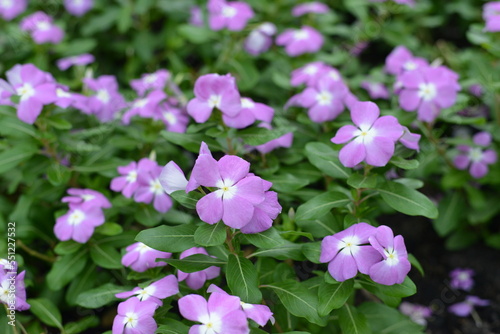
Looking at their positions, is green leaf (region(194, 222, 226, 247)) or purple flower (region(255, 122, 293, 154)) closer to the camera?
green leaf (region(194, 222, 226, 247))

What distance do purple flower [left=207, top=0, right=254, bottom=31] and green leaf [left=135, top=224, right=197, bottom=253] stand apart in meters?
1.66

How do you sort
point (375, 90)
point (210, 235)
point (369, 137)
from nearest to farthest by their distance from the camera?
1. point (210, 235)
2. point (369, 137)
3. point (375, 90)

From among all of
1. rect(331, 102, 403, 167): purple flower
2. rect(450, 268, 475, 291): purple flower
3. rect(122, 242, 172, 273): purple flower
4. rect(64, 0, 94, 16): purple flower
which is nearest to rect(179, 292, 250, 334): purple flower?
rect(122, 242, 172, 273): purple flower

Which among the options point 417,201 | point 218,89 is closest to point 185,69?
point 218,89

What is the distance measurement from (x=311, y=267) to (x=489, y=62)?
5.13 feet

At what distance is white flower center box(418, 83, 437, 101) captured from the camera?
8.14ft

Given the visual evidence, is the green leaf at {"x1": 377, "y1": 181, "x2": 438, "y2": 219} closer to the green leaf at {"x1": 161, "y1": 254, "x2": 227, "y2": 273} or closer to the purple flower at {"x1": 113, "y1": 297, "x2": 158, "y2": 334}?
the green leaf at {"x1": 161, "y1": 254, "x2": 227, "y2": 273}

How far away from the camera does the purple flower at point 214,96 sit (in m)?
2.06

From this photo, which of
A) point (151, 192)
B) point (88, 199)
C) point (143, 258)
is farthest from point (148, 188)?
point (143, 258)

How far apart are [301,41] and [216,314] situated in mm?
2042

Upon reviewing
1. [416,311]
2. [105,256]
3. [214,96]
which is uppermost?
[214,96]

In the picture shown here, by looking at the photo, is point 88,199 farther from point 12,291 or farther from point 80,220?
point 12,291

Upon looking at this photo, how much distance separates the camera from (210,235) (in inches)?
66.1

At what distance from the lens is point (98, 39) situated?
155 inches
